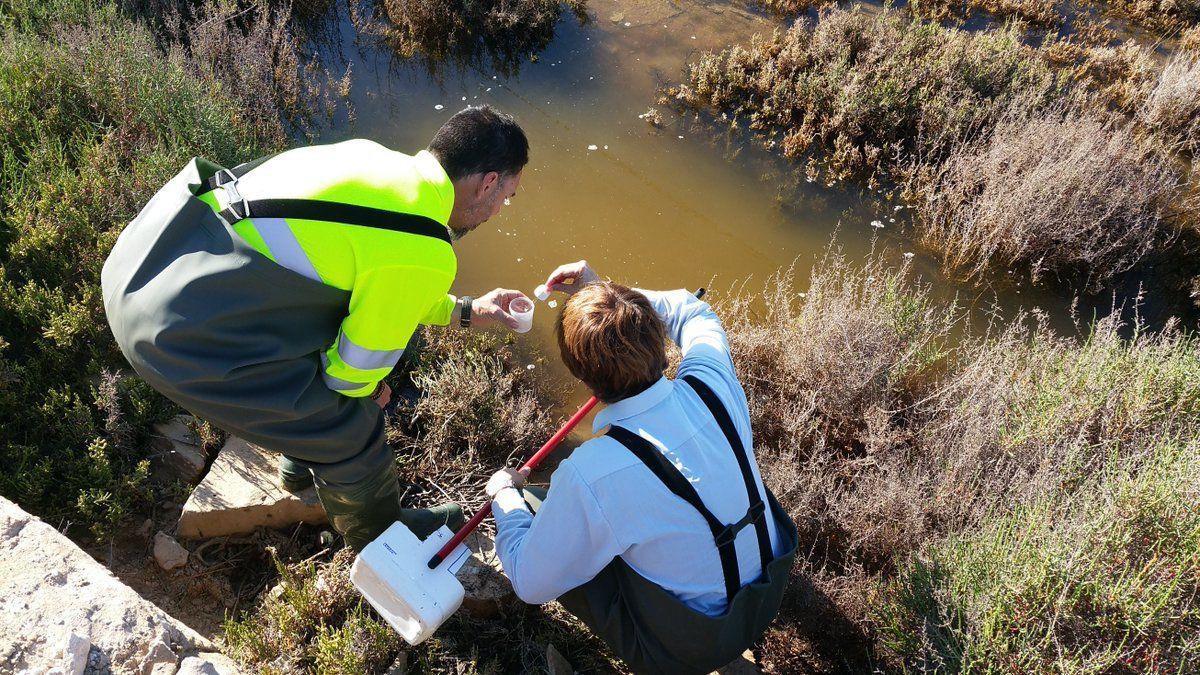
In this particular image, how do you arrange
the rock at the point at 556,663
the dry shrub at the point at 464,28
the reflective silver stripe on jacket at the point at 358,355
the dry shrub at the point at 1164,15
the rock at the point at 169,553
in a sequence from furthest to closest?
the dry shrub at the point at 1164,15, the dry shrub at the point at 464,28, the rock at the point at 169,553, the rock at the point at 556,663, the reflective silver stripe on jacket at the point at 358,355

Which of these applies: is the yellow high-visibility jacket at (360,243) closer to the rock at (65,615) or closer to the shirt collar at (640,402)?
the shirt collar at (640,402)

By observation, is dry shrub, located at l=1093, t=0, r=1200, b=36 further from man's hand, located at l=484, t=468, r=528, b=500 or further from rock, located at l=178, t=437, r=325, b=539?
rock, located at l=178, t=437, r=325, b=539

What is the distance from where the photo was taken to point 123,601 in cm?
239

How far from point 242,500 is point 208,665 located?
Result: 0.93 metres

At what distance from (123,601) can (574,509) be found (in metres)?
1.54

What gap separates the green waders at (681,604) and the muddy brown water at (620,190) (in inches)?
81.2

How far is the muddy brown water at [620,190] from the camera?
196 inches

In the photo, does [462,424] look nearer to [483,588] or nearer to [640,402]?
[483,588]

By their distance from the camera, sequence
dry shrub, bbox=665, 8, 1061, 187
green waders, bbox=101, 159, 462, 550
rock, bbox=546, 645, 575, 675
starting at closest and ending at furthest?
green waders, bbox=101, 159, 462, 550 < rock, bbox=546, 645, 575, 675 < dry shrub, bbox=665, 8, 1061, 187

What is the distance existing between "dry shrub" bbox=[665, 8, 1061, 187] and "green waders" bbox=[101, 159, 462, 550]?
4.40 m

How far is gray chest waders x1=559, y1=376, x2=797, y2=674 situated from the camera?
2.09 metres

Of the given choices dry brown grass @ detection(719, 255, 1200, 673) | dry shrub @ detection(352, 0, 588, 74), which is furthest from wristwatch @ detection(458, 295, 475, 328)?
dry shrub @ detection(352, 0, 588, 74)

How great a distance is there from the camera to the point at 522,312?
2791 millimetres

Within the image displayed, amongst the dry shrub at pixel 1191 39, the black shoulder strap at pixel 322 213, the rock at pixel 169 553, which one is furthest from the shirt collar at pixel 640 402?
the dry shrub at pixel 1191 39
